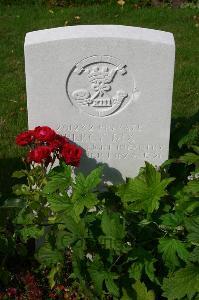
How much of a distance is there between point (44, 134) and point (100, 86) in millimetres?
433

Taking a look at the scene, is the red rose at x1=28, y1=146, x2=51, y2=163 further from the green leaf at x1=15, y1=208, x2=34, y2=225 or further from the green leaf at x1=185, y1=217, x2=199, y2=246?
the green leaf at x1=185, y1=217, x2=199, y2=246

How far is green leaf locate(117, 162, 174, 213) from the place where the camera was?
2793mm

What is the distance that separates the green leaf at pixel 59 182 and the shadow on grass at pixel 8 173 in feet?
3.65

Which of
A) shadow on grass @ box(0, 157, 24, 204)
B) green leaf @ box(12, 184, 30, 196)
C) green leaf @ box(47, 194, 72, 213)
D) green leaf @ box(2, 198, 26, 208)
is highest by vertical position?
green leaf @ box(47, 194, 72, 213)

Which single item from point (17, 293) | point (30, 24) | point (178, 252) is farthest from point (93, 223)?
point (30, 24)

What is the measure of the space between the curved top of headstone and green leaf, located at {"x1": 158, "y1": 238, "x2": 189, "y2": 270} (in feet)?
3.55

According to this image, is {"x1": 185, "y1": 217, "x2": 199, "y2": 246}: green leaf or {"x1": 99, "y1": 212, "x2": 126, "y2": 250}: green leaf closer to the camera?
{"x1": 185, "y1": 217, "x2": 199, "y2": 246}: green leaf

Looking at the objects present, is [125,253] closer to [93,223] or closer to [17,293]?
[93,223]

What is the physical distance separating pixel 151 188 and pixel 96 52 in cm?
81

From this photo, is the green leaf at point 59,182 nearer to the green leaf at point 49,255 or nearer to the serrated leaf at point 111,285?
the green leaf at point 49,255

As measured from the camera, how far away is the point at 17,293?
325cm

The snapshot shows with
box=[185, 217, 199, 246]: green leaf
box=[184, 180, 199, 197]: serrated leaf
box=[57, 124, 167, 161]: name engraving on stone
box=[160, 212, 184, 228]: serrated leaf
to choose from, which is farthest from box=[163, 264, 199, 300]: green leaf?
box=[57, 124, 167, 161]: name engraving on stone

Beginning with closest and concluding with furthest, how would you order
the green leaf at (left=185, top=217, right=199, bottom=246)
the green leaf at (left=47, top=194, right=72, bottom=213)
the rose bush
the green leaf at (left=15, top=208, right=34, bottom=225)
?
1. the green leaf at (left=185, top=217, right=199, bottom=246)
2. the green leaf at (left=47, top=194, right=72, bottom=213)
3. the rose bush
4. the green leaf at (left=15, top=208, right=34, bottom=225)

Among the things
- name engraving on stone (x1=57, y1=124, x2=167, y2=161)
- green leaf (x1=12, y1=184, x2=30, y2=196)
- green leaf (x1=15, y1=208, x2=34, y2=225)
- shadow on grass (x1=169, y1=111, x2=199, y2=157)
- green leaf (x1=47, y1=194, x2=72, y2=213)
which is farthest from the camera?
shadow on grass (x1=169, y1=111, x2=199, y2=157)
